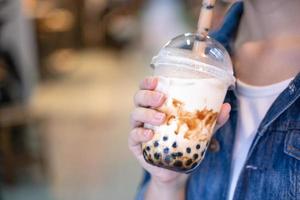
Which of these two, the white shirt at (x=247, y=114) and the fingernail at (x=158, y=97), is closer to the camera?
the fingernail at (x=158, y=97)

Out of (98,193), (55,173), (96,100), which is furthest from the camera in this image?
(96,100)

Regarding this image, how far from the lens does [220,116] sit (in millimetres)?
781

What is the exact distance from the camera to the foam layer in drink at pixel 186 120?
723 millimetres

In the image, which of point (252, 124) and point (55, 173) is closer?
point (252, 124)

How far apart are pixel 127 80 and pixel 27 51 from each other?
2098 millimetres

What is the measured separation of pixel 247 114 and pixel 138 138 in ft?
0.84

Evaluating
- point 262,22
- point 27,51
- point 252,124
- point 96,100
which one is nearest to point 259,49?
point 262,22

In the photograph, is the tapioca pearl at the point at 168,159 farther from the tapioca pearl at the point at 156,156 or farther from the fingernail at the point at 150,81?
the fingernail at the point at 150,81

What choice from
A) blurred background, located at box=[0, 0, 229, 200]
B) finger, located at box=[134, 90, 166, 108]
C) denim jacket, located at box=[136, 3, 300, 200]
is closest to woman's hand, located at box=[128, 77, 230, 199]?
finger, located at box=[134, 90, 166, 108]

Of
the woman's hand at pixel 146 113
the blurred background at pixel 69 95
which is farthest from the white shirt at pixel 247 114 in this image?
the blurred background at pixel 69 95

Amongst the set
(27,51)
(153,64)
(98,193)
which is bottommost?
(98,193)

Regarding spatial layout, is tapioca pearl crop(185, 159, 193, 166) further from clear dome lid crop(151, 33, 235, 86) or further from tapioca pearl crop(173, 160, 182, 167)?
clear dome lid crop(151, 33, 235, 86)

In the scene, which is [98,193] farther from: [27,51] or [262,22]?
[262,22]

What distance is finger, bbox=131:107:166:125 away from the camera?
2.43 feet
